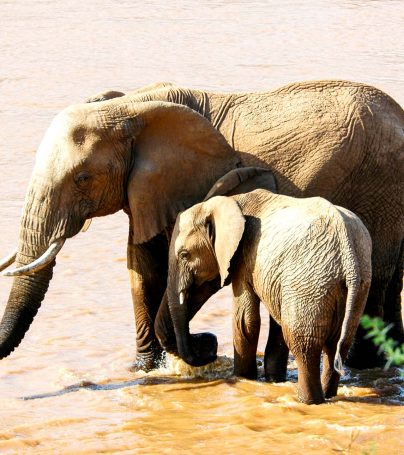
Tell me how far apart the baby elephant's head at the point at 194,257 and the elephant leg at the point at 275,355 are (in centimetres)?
41

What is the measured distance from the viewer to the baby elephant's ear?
8.88 metres

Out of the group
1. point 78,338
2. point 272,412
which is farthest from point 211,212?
point 78,338

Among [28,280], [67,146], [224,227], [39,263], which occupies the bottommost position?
[28,280]

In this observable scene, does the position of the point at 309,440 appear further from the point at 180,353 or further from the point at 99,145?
the point at 99,145

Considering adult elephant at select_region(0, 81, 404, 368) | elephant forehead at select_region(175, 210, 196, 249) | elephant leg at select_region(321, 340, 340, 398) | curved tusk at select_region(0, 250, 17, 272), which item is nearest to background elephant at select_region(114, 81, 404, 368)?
adult elephant at select_region(0, 81, 404, 368)

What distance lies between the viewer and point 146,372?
953 cm

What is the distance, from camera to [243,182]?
29.2 ft

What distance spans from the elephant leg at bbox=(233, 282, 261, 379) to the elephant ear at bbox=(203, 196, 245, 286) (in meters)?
0.14

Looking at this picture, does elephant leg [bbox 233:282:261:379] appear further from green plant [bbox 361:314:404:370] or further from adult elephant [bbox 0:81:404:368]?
green plant [bbox 361:314:404:370]

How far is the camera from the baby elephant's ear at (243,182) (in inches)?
349

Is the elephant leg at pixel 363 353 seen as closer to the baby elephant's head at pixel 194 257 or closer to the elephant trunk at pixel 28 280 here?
the baby elephant's head at pixel 194 257

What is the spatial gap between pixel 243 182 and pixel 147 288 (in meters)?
0.99

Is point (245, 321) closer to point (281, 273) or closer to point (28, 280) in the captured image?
Answer: point (281, 273)

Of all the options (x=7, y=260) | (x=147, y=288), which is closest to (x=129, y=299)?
(x=147, y=288)
